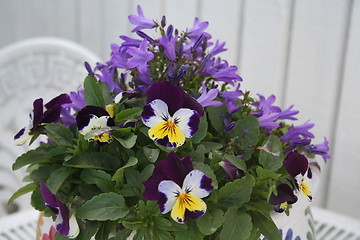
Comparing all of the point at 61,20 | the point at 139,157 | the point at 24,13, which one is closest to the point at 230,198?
the point at 139,157

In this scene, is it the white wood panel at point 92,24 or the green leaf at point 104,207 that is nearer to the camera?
the green leaf at point 104,207

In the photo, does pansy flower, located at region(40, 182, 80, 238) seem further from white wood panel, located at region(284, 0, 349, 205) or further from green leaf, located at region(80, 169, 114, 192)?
white wood panel, located at region(284, 0, 349, 205)

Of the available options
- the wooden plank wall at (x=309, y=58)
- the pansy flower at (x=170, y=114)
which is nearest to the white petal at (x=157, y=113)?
the pansy flower at (x=170, y=114)

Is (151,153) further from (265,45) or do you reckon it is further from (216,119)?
(265,45)

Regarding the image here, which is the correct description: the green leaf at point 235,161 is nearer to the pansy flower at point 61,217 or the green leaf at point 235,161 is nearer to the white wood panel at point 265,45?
the pansy flower at point 61,217

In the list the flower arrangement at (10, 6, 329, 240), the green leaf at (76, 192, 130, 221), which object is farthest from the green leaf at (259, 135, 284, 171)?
the green leaf at (76, 192, 130, 221)
